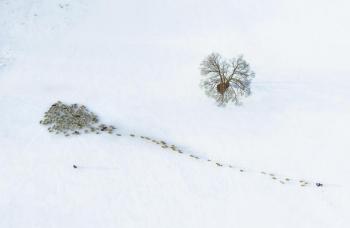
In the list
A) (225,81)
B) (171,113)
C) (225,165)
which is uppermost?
(225,81)

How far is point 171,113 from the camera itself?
3416cm

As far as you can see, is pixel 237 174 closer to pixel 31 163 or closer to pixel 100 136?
pixel 100 136

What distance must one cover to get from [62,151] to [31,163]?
2058mm

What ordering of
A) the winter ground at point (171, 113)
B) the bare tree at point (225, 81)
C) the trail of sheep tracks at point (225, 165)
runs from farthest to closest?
the bare tree at point (225, 81) → the trail of sheep tracks at point (225, 165) → the winter ground at point (171, 113)

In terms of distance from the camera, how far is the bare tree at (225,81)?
34.7 metres

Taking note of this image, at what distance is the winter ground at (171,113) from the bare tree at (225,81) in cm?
82

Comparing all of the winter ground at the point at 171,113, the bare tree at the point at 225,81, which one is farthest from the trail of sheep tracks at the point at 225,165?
the bare tree at the point at 225,81

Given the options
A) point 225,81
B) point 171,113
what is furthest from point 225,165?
point 225,81

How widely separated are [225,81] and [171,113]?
15.0 ft

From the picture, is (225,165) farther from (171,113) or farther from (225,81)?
(225,81)

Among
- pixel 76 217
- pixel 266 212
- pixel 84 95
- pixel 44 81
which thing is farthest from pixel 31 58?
pixel 266 212

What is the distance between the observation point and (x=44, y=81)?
3647 centimetres

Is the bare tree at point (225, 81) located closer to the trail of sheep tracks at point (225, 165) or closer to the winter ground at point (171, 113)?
the winter ground at point (171, 113)

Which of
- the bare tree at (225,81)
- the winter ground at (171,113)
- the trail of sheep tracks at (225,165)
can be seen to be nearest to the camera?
the winter ground at (171,113)
